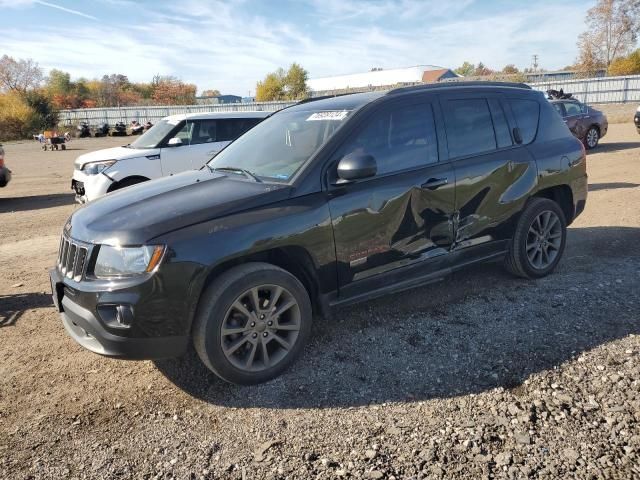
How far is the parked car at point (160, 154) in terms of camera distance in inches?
321

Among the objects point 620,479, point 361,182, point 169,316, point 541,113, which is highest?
point 541,113

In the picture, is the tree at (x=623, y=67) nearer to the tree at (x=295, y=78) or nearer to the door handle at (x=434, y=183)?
the tree at (x=295, y=78)

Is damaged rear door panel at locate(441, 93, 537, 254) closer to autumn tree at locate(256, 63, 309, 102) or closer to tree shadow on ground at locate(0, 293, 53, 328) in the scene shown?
tree shadow on ground at locate(0, 293, 53, 328)

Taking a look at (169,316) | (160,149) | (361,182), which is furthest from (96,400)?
(160,149)

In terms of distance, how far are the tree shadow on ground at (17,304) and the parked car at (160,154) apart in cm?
306

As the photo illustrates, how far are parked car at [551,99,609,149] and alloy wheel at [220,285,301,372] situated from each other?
47.5 ft

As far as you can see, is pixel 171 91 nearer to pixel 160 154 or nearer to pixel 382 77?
pixel 382 77

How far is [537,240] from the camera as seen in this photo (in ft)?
15.9

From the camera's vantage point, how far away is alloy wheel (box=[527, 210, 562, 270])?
4.80 m

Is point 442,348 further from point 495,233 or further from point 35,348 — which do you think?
point 35,348

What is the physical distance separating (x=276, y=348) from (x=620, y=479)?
2073mm

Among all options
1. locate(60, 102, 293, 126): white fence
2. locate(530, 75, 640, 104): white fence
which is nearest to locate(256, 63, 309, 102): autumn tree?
locate(60, 102, 293, 126): white fence

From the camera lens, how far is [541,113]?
4.98m

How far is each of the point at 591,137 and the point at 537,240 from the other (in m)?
13.3
